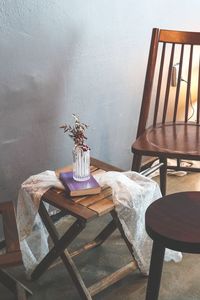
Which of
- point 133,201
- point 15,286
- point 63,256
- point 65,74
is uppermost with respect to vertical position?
point 65,74

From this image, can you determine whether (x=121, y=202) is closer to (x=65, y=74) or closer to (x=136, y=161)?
(x=136, y=161)

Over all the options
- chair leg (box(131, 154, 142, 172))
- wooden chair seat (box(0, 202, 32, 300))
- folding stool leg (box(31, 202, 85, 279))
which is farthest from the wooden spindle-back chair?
wooden chair seat (box(0, 202, 32, 300))

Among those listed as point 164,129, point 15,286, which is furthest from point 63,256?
point 164,129

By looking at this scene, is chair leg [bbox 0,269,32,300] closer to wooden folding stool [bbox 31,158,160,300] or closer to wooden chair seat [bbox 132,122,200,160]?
wooden folding stool [bbox 31,158,160,300]

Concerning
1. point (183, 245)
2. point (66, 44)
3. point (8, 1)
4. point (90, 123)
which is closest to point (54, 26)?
point (66, 44)

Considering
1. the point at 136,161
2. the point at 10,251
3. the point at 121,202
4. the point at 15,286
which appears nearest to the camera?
the point at 10,251

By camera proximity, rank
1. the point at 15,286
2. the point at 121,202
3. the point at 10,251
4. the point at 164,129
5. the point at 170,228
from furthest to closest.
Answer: the point at 164,129
the point at 15,286
the point at 121,202
the point at 10,251
the point at 170,228

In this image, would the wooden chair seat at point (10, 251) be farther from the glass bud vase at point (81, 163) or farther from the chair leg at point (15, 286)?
the glass bud vase at point (81, 163)

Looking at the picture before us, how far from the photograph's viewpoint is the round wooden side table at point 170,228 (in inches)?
41.0

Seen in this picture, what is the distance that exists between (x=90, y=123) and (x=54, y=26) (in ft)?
1.71

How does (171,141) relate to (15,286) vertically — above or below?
above

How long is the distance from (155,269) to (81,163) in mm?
444

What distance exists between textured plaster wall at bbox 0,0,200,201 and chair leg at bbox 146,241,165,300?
2.66 feet

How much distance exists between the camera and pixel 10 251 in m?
1.20
